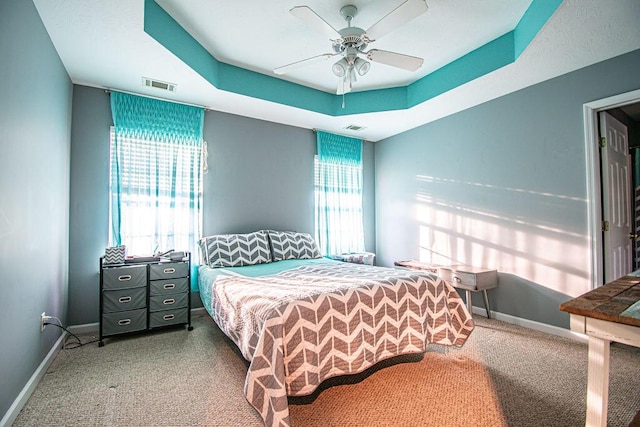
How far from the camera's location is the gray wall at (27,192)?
161cm

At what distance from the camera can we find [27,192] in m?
1.91

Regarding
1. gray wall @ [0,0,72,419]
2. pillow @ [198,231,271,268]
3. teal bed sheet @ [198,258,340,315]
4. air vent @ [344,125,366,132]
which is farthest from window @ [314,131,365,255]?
gray wall @ [0,0,72,419]

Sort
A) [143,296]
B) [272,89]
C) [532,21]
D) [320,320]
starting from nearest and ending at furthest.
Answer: [320,320], [532,21], [143,296], [272,89]

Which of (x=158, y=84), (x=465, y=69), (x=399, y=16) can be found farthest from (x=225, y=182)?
(x=465, y=69)

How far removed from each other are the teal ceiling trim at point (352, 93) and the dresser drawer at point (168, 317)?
2342 millimetres

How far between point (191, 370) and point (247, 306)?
31.0 inches

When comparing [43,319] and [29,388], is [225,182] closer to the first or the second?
[43,319]

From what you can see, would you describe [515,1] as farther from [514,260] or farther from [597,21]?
[514,260]

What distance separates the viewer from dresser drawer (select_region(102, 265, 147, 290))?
269cm

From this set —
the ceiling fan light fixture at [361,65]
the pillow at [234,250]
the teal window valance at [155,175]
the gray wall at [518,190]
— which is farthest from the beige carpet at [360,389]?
the ceiling fan light fixture at [361,65]

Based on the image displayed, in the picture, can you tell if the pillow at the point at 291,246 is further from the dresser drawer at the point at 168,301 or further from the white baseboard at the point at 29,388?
the white baseboard at the point at 29,388

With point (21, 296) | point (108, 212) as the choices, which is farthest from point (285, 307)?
point (108, 212)

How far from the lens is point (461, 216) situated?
12.4ft

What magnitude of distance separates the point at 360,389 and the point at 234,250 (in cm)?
205
